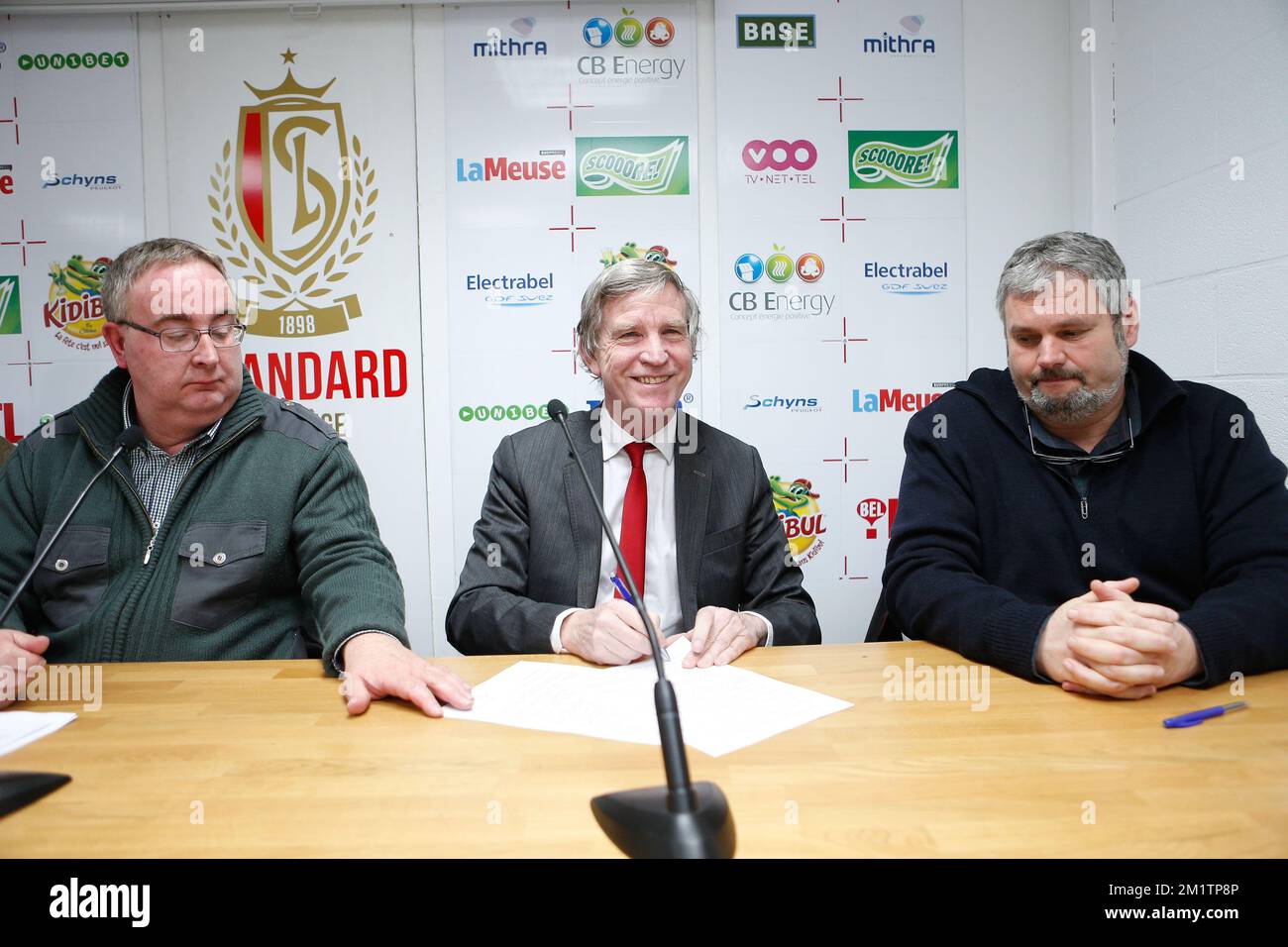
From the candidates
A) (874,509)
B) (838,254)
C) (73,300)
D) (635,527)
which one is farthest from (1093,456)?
(73,300)

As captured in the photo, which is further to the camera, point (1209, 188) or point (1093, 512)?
point (1209, 188)

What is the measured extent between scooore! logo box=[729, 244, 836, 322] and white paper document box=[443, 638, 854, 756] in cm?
192

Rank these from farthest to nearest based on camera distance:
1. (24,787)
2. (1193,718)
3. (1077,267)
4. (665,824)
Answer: (1077,267) < (1193,718) < (24,787) < (665,824)

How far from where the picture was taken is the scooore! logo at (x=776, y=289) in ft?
9.61

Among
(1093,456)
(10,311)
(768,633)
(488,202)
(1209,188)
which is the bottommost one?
(768,633)

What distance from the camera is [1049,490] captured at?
1.53 metres

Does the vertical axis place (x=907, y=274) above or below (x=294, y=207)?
below

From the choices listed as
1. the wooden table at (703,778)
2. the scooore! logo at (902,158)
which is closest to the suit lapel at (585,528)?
the wooden table at (703,778)

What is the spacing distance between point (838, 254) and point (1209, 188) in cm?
112

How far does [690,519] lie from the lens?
1.74m

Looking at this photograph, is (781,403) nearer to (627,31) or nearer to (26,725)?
(627,31)

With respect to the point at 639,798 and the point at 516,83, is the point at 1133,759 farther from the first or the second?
the point at 516,83
